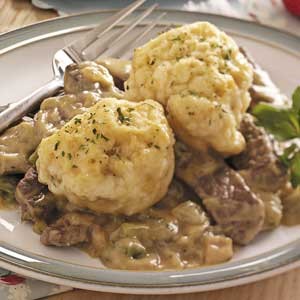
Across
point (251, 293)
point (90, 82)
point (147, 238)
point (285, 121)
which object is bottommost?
point (251, 293)

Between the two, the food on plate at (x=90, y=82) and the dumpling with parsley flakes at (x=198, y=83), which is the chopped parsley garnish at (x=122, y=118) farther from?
the food on plate at (x=90, y=82)

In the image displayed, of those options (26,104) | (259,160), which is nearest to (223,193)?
(259,160)

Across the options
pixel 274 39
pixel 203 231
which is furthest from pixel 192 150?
pixel 274 39

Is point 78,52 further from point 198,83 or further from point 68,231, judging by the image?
point 68,231

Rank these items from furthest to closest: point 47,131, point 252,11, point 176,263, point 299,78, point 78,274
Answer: point 252,11 < point 299,78 < point 47,131 < point 176,263 < point 78,274

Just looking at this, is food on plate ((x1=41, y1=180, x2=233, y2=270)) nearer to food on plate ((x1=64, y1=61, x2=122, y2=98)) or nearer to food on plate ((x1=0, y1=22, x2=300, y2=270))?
food on plate ((x1=0, y1=22, x2=300, y2=270))

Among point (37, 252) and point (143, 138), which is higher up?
point (143, 138)

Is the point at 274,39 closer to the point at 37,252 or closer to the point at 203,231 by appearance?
the point at 203,231
